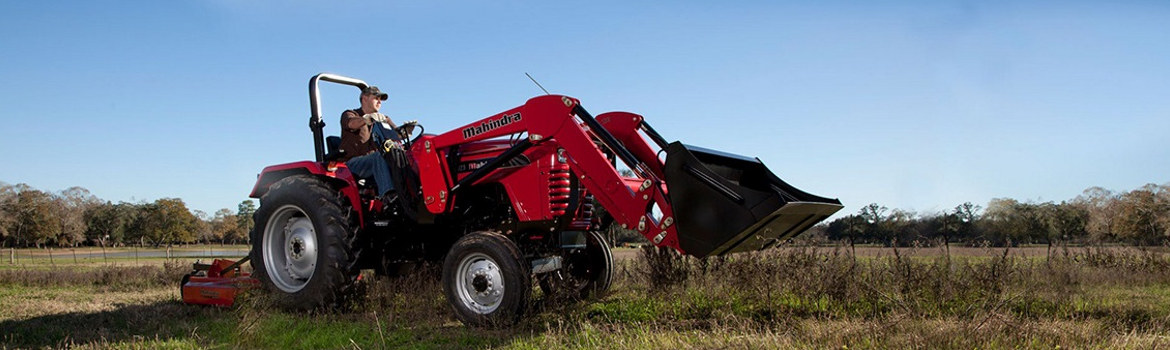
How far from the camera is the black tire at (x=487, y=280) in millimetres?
5676

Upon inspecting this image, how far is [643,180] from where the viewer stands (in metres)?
5.69

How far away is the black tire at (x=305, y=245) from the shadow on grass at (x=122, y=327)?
59cm

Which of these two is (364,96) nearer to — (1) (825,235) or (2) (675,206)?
(2) (675,206)

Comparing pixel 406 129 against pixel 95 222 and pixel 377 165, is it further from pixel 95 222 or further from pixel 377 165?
pixel 95 222

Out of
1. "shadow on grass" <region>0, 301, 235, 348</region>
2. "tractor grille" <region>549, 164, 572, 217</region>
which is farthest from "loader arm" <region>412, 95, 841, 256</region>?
"shadow on grass" <region>0, 301, 235, 348</region>

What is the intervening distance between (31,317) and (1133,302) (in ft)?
37.2

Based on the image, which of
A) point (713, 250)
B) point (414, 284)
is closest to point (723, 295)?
point (713, 250)

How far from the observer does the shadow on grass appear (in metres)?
6.26

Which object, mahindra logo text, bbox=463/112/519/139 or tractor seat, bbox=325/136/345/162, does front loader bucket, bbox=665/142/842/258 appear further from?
tractor seat, bbox=325/136/345/162

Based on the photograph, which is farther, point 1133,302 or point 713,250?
point 1133,302

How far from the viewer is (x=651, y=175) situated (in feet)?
18.4

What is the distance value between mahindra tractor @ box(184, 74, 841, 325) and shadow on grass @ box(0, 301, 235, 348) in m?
0.45

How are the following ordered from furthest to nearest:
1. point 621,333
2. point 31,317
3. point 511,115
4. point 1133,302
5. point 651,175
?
1. point 31,317
2. point 1133,302
3. point 511,115
4. point 651,175
5. point 621,333

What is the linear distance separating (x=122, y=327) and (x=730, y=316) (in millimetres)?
5585
